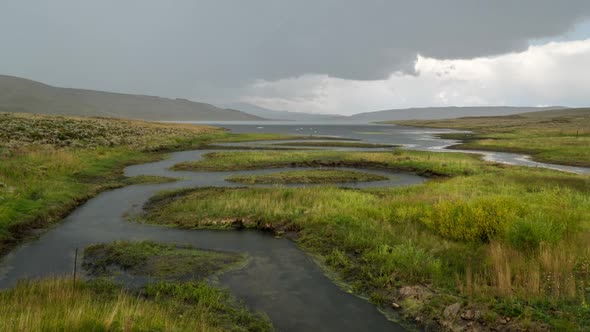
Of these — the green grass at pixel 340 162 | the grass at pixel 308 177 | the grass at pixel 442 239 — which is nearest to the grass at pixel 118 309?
the grass at pixel 442 239

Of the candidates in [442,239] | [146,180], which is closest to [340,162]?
[146,180]

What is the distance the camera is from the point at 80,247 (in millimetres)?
16859

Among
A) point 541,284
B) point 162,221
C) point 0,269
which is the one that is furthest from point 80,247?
point 541,284

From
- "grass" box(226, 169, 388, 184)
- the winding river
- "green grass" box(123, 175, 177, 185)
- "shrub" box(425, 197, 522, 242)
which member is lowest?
the winding river

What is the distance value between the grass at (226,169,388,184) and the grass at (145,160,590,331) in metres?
6.85

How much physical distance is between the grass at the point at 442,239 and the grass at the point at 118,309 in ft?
15.6

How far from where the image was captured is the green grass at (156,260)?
14.1m

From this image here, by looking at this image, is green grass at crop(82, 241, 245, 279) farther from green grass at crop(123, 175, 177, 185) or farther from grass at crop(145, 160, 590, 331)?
green grass at crop(123, 175, 177, 185)

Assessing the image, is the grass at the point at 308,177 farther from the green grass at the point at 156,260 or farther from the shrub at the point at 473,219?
the green grass at the point at 156,260

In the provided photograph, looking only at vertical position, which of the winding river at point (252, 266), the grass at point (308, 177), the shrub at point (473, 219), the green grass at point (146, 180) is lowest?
the winding river at point (252, 266)

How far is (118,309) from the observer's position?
927 centimetres

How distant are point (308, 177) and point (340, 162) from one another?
1288 centimetres

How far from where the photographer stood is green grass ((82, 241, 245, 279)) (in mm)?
14055

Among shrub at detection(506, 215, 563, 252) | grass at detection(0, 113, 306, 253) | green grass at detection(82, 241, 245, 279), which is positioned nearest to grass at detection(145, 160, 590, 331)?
shrub at detection(506, 215, 563, 252)
